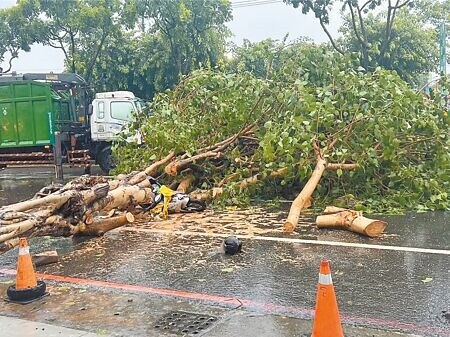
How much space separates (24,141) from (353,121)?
38.9 ft

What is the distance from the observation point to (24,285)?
491 centimetres

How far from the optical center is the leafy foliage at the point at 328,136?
8344 millimetres

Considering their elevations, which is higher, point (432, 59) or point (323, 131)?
point (432, 59)

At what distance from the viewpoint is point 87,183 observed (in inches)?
297

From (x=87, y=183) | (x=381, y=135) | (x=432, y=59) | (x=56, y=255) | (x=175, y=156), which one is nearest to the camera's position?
(x=56, y=255)

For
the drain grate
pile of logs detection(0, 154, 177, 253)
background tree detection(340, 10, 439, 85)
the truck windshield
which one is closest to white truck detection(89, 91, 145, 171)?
the truck windshield

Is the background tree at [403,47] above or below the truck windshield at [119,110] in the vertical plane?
above

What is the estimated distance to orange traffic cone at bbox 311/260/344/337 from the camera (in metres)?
3.37

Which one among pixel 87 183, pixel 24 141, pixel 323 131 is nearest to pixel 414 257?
pixel 323 131

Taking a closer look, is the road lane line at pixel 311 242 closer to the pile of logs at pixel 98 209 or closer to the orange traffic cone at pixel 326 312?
the pile of logs at pixel 98 209

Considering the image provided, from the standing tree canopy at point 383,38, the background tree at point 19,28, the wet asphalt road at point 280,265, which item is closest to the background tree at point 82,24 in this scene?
the background tree at point 19,28

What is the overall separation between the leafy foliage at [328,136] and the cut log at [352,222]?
1.07 meters

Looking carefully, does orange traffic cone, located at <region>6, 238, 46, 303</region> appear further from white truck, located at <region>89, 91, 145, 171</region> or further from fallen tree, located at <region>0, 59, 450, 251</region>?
white truck, located at <region>89, 91, 145, 171</region>

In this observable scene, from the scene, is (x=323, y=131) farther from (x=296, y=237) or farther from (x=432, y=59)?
(x=432, y=59)
